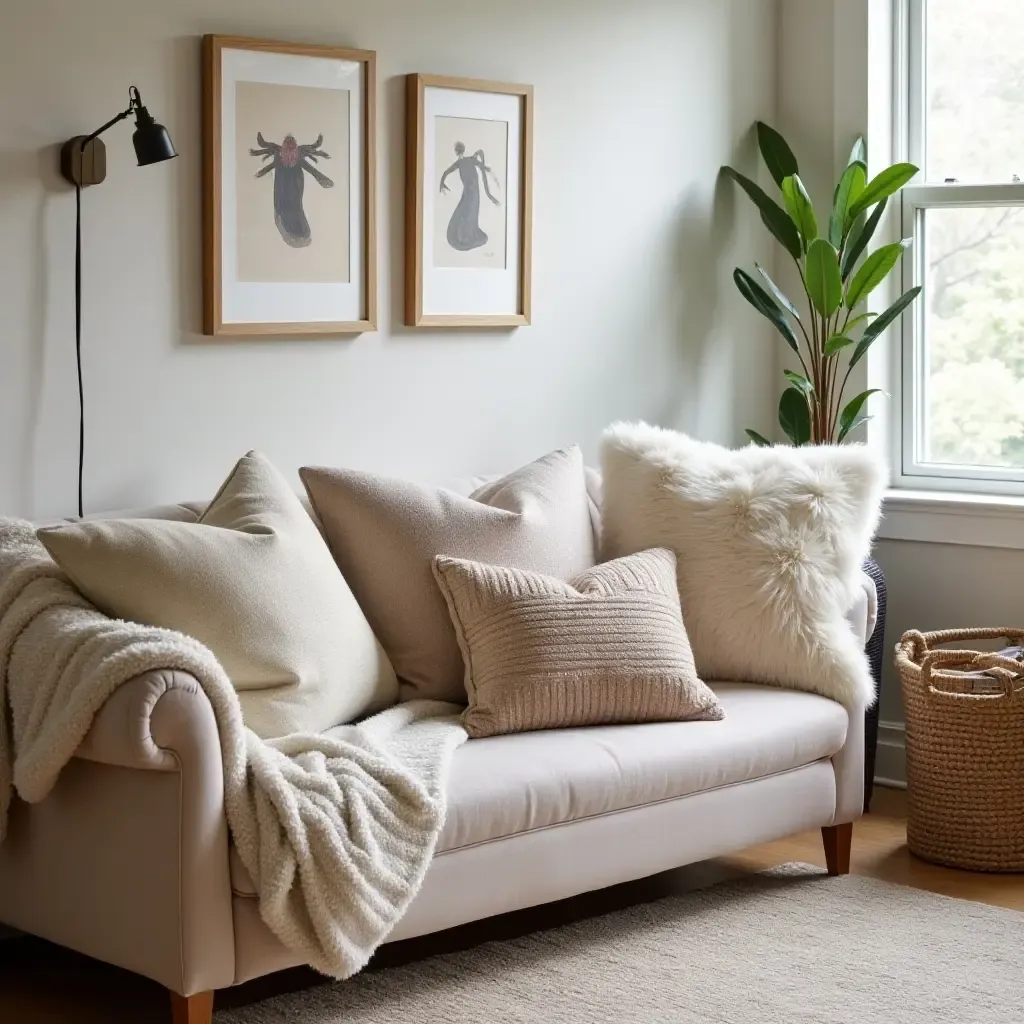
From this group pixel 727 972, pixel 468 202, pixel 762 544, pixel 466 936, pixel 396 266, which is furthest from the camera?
pixel 468 202

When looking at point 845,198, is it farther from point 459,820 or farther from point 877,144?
point 459,820

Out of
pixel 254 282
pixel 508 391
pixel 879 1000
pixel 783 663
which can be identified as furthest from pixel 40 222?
pixel 879 1000

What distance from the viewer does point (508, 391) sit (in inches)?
162

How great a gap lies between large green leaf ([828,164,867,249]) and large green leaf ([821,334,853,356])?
251 mm

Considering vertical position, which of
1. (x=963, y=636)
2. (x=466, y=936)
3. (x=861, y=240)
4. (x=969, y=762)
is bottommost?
(x=466, y=936)

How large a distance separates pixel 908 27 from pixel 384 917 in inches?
123

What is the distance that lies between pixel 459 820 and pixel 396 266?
59.8 inches

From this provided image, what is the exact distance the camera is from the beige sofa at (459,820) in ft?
8.08

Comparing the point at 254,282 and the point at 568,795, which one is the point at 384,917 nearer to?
the point at 568,795

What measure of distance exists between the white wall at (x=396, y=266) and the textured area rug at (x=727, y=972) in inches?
45.5

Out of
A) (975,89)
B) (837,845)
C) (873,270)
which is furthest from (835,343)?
(837,845)

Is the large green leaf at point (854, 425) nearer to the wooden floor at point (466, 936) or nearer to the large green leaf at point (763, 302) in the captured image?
the large green leaf at point (763, 302)

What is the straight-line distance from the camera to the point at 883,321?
4375 mm

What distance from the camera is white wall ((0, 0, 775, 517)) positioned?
10.5 feet
